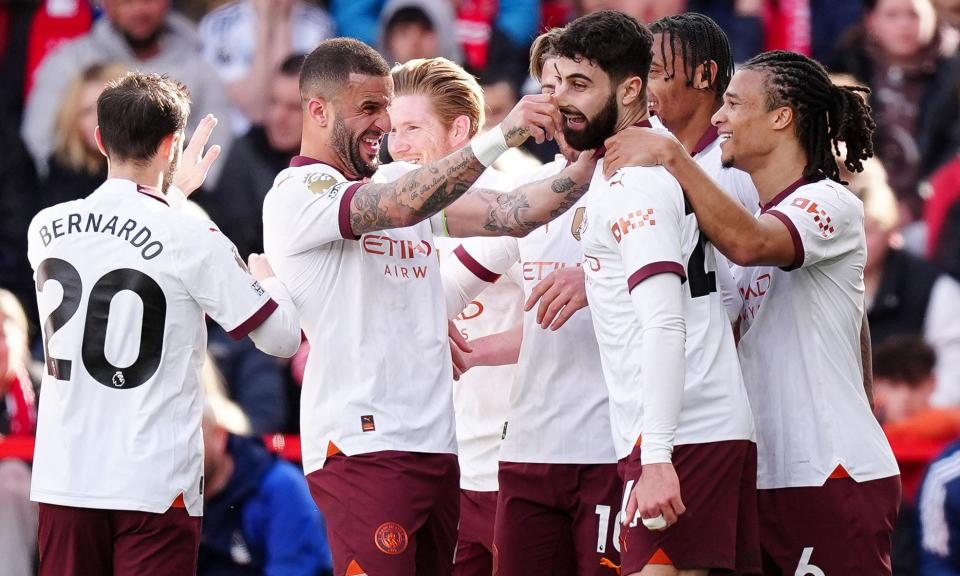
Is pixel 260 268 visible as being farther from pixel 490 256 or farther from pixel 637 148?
pixel 637 148

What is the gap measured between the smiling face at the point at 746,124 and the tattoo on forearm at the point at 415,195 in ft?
2.93

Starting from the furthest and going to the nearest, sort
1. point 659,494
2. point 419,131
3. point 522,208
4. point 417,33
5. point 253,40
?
point 253,40
point 417,33
point 419,131
point 522,208
point 659,494

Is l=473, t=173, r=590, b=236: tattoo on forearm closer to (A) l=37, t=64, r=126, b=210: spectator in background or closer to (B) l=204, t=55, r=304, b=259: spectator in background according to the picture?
(B) l=204, t=55, r=304, b=259: spectator in background

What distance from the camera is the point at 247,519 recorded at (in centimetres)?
725

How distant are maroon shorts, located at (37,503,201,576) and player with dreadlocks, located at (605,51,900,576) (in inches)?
77.3

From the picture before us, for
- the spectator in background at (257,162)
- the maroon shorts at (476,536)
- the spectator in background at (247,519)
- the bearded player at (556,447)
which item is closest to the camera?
the bearded player at (556,447)

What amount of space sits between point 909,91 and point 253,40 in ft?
14.6

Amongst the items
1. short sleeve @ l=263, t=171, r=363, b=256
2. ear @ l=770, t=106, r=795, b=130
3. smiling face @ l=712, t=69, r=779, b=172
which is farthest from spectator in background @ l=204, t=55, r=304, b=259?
ear @ l=770, t=106, r=795, b=130

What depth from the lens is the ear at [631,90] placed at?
5211mm

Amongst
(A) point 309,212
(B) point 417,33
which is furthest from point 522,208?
(B) point 417,33

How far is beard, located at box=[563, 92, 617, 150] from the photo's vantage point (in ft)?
17.1

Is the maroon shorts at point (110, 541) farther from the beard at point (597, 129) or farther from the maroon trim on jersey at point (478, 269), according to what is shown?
the beard at point (597, 129)

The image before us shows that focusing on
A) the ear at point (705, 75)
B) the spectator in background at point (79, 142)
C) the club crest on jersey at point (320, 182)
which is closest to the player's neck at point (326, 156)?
the club crest on jersey at point (320, 182)

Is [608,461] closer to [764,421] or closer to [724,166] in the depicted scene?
[764,421]
